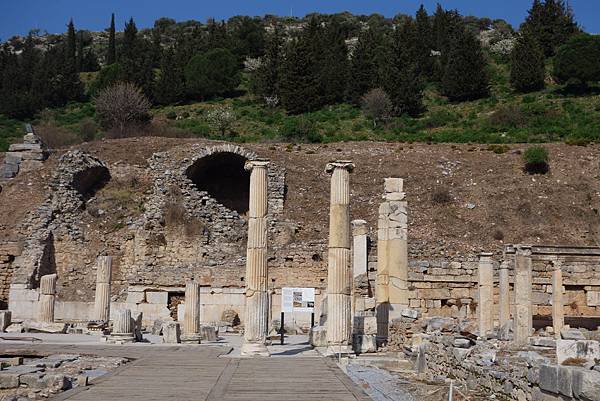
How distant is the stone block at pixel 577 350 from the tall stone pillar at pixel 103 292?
74.8 feet

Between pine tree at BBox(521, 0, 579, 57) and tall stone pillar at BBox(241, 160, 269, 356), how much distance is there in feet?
242

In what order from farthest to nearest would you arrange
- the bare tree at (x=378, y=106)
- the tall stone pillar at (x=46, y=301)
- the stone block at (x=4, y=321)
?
the bare tree at (x=378, y=106) → the tall stone pillar at (x=46, y=301) → the stone block at (x=4, y=321)

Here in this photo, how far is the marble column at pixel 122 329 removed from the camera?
1006 inches

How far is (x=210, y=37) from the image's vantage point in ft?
342

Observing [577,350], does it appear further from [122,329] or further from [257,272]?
[122,329]

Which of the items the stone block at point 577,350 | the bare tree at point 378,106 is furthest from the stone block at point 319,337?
the bare tree at point 378,106

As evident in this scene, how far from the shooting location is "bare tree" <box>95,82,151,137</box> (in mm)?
70312

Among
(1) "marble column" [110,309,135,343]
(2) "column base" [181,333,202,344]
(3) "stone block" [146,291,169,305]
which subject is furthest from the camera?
(3) "stone block" [146,291,169,305]

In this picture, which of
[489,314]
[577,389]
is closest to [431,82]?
[489,314]

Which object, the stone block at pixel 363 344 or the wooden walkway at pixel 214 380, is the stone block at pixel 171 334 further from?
the stone block at pixel 363 344

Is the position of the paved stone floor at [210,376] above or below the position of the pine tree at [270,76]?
below

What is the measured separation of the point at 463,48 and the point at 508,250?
54949 mm

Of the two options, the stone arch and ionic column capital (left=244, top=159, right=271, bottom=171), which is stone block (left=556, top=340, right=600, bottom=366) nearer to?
ionic column capital (left=244, top=159, right=271, bottom=171)

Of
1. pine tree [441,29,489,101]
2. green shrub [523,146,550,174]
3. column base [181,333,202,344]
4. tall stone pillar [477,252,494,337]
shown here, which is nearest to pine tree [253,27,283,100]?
pine tree [441,29,489,101]
